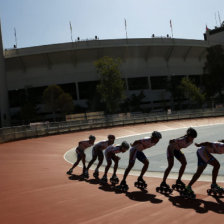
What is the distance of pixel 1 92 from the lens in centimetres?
4550

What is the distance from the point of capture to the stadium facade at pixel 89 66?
52125mm

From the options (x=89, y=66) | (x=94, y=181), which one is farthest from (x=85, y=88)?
(x=94, y=181)

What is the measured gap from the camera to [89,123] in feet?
94.7

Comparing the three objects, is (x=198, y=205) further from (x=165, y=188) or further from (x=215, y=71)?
(x=215, y=71)

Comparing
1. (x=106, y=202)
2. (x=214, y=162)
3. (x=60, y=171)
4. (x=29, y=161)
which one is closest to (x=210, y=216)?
(x=214, y=162)

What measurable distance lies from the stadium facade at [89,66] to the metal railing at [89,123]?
22686 mm

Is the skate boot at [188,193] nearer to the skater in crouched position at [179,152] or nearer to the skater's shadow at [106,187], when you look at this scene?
the skater in crouched position at [179,152]

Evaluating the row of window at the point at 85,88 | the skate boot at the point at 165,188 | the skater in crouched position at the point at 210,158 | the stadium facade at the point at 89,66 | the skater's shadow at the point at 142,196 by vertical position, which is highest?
the stadium facade at the point at 89,66

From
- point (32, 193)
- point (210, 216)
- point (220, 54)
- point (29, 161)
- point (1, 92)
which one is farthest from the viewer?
point (220, 54)

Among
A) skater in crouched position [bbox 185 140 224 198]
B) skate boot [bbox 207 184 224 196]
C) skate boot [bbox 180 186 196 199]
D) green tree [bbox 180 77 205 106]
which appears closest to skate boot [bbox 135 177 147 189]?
skate boot [bbox 180 186 196 199]

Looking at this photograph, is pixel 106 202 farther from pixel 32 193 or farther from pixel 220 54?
pixel 220 54

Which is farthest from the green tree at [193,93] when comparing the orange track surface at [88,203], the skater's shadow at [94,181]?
the skater's shadow at [94,181]

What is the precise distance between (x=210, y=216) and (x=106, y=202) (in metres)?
2.32

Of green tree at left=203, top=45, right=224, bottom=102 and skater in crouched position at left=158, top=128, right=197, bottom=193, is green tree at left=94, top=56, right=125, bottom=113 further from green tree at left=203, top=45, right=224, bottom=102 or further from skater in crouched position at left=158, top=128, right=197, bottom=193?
skater in crouched position at left=158, top=128, right=197, bottom=193
